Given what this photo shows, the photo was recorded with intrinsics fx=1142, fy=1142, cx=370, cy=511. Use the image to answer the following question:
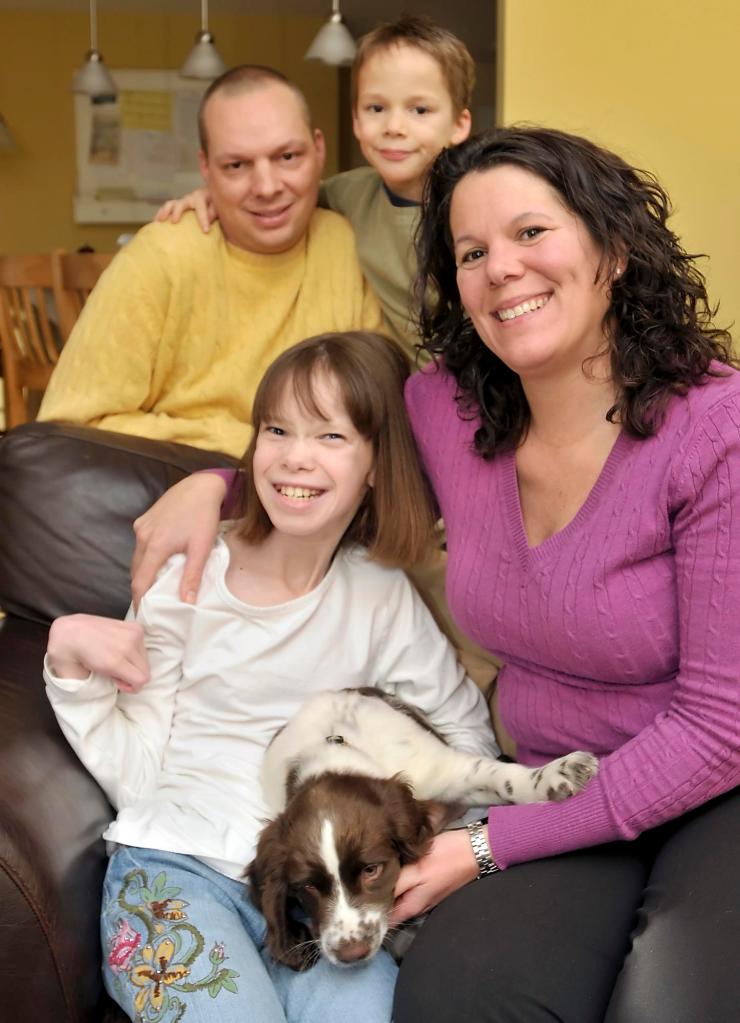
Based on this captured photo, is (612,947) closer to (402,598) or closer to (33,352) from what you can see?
(402,598)

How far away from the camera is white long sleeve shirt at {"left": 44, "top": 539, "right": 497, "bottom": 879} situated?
1814 millimetres

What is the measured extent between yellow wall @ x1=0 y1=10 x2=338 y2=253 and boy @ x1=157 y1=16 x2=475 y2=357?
267 inches

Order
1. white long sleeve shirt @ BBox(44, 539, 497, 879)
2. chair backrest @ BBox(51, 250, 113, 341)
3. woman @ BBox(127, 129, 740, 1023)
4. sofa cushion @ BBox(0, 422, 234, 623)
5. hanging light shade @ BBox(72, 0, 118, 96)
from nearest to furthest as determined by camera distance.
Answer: woman @ BBox(127, 129, 740, 1023) < white long sleeve shirt @ BBox(44, 539, 497, 879) < sofa cushion @ BBox(0, 422, 234, 623) < chair backrest @ BBox(51, 250, 113, 341) < hanging light shade @ BBox(72, 0, 118, 96)

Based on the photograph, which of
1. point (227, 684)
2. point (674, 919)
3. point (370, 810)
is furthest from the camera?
point (227, 684)

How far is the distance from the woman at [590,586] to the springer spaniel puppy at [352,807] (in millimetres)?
62

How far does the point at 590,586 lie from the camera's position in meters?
1.67

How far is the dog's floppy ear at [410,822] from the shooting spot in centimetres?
170

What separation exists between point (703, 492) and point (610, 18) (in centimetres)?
182

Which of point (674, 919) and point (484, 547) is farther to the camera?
point (484, 547)

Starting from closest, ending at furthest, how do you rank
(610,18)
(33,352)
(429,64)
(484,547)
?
(484,547) → (429,64) → (610,18) → (33,352)

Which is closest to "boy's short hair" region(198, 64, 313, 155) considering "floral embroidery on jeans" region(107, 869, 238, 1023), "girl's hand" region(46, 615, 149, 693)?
"girl's hand" region(46, 615, 149, 693)

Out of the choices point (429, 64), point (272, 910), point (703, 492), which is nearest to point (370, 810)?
point (272, 910)

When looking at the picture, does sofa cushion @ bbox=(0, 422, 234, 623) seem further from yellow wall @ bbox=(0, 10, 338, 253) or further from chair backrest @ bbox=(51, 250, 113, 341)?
yellow wall @ bbox=(0, 10, 338, 253)

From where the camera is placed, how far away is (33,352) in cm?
662
